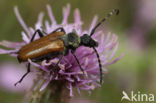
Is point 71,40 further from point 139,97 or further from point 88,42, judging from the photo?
point 139,97

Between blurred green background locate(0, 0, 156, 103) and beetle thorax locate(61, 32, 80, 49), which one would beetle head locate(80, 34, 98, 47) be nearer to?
beetle thorax locate(61, 32, 80, 49)

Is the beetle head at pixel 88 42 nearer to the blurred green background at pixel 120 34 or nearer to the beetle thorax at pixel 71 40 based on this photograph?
the beetle thorax at pixel 71 40

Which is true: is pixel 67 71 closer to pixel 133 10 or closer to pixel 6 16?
pixel 6 16

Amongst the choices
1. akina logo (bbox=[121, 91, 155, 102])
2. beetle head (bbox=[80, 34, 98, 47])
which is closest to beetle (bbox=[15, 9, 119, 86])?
beetle head (bbox=[80, 34, 98, 47])

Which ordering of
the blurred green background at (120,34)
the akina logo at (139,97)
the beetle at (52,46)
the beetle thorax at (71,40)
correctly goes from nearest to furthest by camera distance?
the beetle at (52,46), the beetle thorax at (71,40), the akina logo at (139,97), the blurred green background at (120,34)

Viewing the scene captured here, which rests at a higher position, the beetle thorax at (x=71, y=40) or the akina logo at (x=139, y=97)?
the beetle thorax at (x=71, y=40)

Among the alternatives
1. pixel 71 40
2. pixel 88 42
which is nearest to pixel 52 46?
pixel 71 40

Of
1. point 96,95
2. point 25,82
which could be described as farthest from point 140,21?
point 25,82

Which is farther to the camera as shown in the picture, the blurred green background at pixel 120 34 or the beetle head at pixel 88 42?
the blurred green background at pixel 120 34

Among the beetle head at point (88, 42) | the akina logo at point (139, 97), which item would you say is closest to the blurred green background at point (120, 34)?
the akina logo at point (139, 97)
